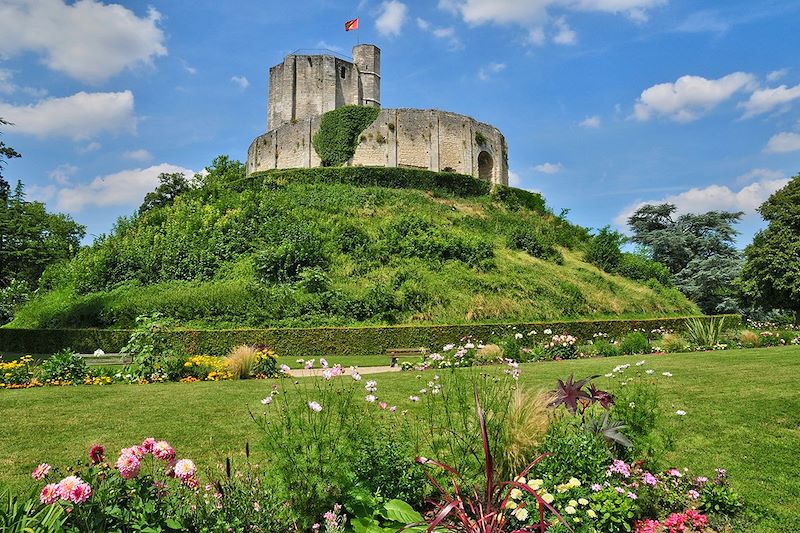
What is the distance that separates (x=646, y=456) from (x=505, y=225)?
964 inches

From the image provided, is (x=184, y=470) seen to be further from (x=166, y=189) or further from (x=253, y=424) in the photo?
(x=166, y=189)

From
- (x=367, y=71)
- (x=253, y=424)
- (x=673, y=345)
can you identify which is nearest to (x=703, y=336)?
(x=673, y=345)

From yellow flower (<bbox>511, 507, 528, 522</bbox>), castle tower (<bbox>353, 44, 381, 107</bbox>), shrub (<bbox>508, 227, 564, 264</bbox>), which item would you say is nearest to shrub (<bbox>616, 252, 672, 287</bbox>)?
shrub (<bbox>508, 227, 564, 264</bbox>)

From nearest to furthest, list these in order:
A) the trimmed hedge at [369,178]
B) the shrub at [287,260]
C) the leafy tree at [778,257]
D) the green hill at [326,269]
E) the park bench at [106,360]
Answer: the park bench at [106,360] → the green hill at [326,269] → the shrub at [287,260] → the leafy tree at [778,257] → the trimmed hedge at [369,178]

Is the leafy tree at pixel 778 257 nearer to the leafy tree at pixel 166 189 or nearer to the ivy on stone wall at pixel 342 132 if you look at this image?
the ivy on stone wall at pixel 342 132

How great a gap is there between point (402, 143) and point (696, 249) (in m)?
22.1

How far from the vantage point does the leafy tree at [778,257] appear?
25.0m

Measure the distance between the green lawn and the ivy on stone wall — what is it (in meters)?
23.8

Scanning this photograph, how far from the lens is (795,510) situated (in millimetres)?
3963

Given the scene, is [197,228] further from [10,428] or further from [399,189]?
[10,428]

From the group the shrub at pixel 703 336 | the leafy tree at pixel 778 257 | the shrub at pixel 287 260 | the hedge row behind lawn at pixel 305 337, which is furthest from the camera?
the leafy tree at pixel 778 257

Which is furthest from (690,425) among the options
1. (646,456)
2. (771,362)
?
(771,362)

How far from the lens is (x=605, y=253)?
27.2 metres

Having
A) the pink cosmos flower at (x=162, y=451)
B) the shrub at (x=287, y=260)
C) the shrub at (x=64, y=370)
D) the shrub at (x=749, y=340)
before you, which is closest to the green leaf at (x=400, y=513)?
the pink cosmos flower at (x=162, y=451)
